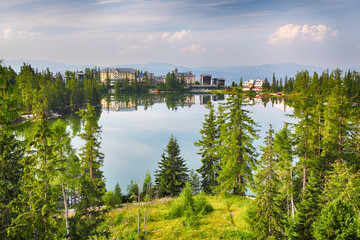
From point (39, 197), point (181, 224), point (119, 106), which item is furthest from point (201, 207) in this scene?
point (119, 106)

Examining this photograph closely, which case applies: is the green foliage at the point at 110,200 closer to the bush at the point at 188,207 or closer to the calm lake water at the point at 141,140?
the calm lake water at the point at 141,140

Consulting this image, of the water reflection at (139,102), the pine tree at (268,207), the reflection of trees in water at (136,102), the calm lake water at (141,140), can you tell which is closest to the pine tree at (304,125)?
the calm lake water at (141,140)

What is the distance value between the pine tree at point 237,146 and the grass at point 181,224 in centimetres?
210

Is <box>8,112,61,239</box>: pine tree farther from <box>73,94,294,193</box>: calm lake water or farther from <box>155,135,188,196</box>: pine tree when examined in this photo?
<box>155,135,188,196</box>: pine tree

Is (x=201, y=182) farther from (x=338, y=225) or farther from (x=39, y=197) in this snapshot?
(x=338, y=225)

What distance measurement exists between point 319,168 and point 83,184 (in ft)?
68.5

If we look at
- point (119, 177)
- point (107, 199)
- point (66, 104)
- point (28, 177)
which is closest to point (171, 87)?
point (66, 104)

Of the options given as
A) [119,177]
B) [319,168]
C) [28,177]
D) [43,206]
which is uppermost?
[28,177]

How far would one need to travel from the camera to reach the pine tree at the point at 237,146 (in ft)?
76.0

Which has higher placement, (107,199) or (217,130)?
(217,130)

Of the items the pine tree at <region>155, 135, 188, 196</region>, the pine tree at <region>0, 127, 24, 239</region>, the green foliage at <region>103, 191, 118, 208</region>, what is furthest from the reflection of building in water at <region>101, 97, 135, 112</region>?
the pine tree at <region>0, 127, 24, 239</region>

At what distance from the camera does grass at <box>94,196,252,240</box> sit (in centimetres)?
1688

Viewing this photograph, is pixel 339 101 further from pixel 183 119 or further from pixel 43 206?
pixel 183 119

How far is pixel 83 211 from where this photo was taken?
1302 cm
